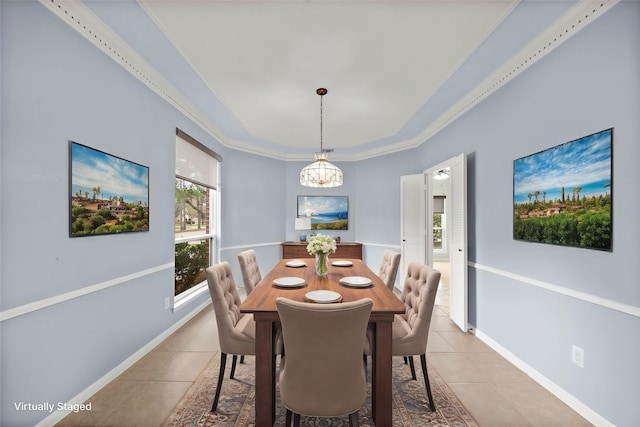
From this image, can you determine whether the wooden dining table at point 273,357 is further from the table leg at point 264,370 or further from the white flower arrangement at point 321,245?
the white flower arrangement at point 321,245

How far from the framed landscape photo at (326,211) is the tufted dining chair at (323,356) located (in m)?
4.70

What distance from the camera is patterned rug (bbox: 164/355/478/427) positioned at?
188 centimetres

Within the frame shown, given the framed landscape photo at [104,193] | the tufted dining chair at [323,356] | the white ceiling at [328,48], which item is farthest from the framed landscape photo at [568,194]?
the framed landscape photo at [104,193]

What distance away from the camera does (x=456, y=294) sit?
355 centimetres

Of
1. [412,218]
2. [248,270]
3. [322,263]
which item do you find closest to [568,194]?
[322,263]

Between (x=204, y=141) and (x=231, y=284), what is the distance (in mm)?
2713

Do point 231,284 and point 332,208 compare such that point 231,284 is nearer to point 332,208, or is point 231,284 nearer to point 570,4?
point 570,4

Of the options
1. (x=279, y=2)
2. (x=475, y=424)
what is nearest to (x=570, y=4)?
(x=279, y=2)

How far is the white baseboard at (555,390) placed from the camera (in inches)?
73.4

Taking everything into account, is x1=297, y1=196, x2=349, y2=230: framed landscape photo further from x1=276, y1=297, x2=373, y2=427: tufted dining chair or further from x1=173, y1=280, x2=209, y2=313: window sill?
x1=276, y1=297, x2=373, y2=427: tufted dining chair

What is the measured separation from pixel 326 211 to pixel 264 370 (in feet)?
15.1

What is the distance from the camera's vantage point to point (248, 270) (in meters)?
2.87

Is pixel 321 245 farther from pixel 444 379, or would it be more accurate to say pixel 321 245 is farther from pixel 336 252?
pixel 336 252

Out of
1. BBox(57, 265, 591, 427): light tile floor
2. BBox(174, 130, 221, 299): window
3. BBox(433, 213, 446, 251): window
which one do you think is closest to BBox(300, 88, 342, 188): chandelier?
BBox(174, 130, 221, 299): window
